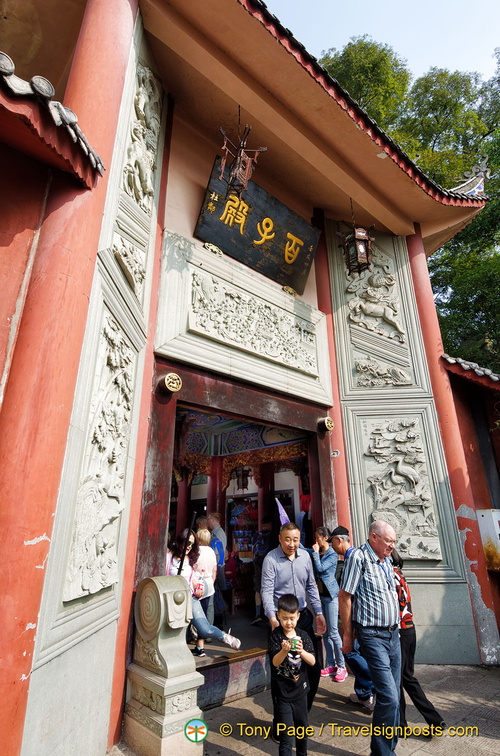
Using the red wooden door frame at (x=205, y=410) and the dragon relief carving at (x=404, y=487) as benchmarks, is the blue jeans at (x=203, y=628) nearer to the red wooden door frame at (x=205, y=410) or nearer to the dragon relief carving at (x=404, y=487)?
the red wooden door frame at (x=205, y=410)

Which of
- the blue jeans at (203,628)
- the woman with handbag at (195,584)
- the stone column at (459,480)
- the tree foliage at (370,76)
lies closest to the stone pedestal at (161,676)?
the woman with handbag at (195,584)

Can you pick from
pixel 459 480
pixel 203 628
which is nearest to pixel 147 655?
pixel 203 628

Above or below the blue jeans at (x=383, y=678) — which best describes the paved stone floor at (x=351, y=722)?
below

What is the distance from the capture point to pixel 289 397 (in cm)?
530

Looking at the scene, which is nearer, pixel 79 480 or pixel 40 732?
pixel 40 732

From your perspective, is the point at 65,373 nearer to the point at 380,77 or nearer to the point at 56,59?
the point at 56,59

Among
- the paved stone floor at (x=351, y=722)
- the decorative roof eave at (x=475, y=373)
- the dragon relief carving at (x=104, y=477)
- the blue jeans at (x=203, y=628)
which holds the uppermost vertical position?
the decorative roof eave at (x=475, y=373)

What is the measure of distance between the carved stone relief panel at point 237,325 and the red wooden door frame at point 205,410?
0.47ft

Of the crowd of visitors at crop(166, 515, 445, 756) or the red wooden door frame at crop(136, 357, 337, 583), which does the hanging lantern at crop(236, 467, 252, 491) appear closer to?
the red wooden door frame at crop(136, 357, 337, 583)

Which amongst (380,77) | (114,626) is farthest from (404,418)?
(380,77)

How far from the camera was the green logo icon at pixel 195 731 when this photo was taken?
2577mm

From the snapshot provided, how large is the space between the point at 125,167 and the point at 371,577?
377cm

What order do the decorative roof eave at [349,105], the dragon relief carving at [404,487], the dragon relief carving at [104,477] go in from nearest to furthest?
1. the dragon relief carving at [104,477]
2. the decorative roof eave at [349,105]
3. the dragon relief carving at [404,487]

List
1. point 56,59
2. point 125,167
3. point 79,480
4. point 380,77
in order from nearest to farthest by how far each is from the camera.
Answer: point 79,480 < point 125,167 < point 56,59 < point 380,77
